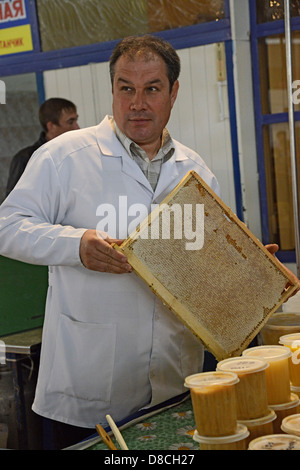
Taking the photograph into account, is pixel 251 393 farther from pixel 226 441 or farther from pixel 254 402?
pixel 226 441

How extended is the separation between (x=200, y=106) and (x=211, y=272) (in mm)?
2002

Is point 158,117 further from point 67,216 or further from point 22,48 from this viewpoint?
point 22,48

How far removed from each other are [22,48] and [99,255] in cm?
268

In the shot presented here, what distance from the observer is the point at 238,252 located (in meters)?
1.61

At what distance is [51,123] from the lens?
3.82m

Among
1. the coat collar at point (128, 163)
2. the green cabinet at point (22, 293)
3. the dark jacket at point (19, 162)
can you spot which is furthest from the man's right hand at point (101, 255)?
the dark jacket at point (19, 162)

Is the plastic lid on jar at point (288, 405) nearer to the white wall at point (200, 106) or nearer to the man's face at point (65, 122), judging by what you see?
the white wall at point (200, 106)

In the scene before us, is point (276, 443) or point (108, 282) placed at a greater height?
point (108, 282)

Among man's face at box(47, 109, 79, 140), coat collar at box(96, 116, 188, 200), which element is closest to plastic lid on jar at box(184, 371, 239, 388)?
coat collar at box(96, 116, 188, 200)

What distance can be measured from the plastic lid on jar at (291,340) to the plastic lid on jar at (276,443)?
1.11 feet

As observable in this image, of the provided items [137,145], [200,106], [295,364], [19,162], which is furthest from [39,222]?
[19,162]

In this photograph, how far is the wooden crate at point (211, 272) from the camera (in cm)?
156

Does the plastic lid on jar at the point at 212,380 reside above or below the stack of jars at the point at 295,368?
above
